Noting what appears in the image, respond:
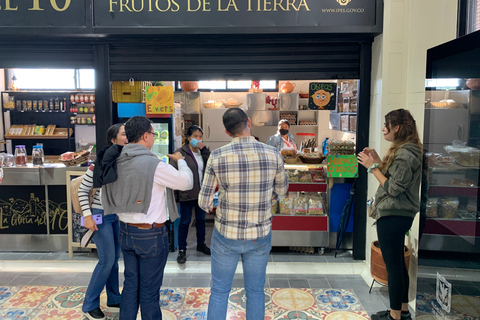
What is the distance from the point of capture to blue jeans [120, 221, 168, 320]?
2957 millimetres

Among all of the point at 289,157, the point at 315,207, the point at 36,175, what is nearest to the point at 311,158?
the point at 289,157

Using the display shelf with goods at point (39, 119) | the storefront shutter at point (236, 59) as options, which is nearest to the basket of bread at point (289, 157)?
the storefront shutter at point (236, 59)

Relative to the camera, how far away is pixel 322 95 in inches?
205

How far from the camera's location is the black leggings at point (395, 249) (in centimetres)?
324

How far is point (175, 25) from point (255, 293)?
289cm

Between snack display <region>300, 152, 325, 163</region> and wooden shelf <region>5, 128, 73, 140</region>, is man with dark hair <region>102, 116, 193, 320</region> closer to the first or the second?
snack display <region>300, 152, 325, 163</region>

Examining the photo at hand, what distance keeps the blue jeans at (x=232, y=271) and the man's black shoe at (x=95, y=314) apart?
118 cm

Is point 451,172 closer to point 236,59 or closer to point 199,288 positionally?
point 199,288

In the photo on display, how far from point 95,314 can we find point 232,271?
1.47 meters

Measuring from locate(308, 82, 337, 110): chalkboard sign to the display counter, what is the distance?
134 inches

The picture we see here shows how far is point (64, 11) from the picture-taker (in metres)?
4.36

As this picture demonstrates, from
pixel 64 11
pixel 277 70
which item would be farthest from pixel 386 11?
pixel 64 11

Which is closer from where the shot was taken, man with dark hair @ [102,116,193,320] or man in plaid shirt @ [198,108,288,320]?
man in plaid shirt @ [198,108,288,320]

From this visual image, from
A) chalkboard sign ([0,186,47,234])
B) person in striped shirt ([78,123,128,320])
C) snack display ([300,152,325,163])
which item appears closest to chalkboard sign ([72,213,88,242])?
chalkboard sign ([0,186,47,234])
